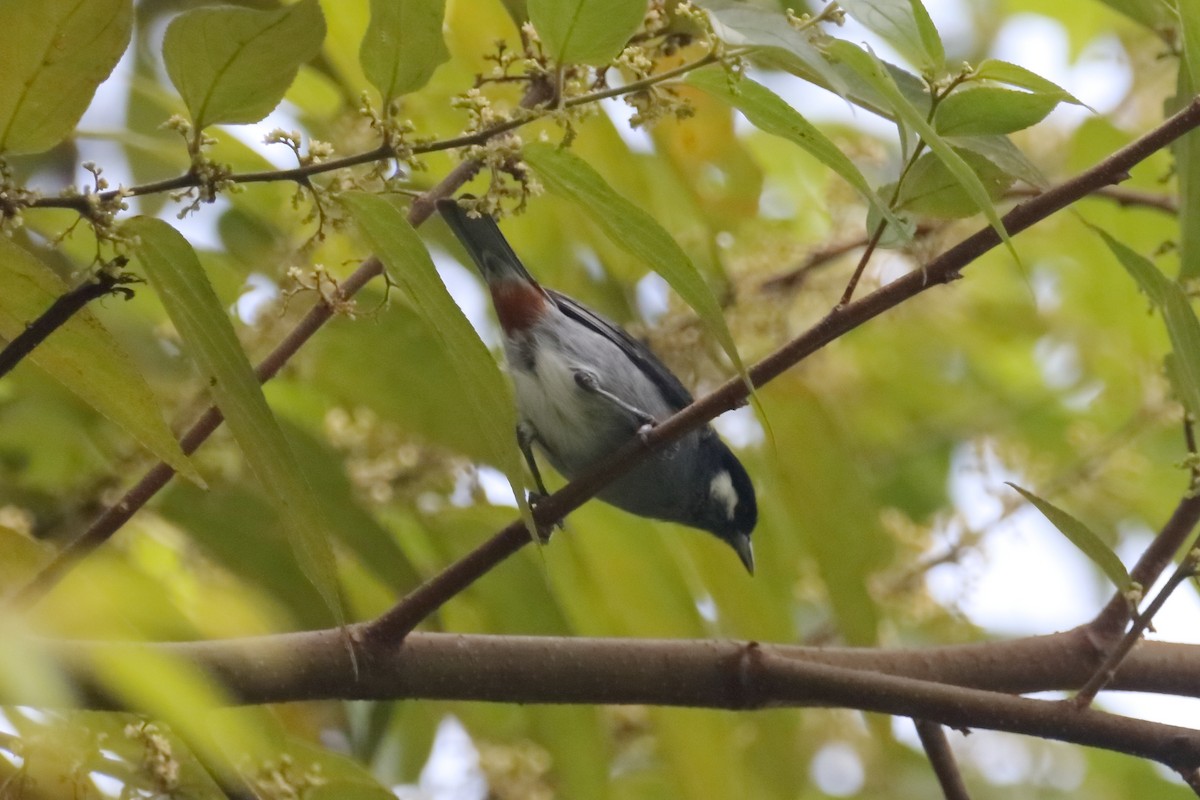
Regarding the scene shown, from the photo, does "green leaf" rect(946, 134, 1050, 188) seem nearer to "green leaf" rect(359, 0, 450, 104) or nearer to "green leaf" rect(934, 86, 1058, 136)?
"green leaf" rect(934, 86, 1058, 136)

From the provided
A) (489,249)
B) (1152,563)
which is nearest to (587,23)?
(1152,563)

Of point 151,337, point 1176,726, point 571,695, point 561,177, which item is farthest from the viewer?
point 151,337

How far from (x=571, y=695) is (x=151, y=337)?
126 centimetres

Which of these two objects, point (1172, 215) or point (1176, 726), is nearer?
point (1176, 726)

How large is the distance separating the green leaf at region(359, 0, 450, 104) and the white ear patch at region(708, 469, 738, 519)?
2217 mm

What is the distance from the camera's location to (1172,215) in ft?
10.3

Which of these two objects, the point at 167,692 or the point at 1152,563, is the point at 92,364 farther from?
the point at 1152,563

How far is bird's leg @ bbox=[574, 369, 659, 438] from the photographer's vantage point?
347cm

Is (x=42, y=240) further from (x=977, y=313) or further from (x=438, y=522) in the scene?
(x=977, y=313)

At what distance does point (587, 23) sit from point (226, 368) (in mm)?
609

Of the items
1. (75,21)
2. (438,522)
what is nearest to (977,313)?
(438,522)

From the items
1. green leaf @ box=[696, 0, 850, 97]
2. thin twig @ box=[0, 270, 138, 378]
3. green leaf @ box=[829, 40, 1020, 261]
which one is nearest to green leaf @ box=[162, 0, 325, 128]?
thin twig @ box=[0, 270, 138, 378]

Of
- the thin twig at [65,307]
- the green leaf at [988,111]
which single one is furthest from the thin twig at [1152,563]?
the thin twig at [65,307]

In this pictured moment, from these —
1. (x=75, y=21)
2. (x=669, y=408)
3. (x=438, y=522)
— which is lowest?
(x=75, y=21)
